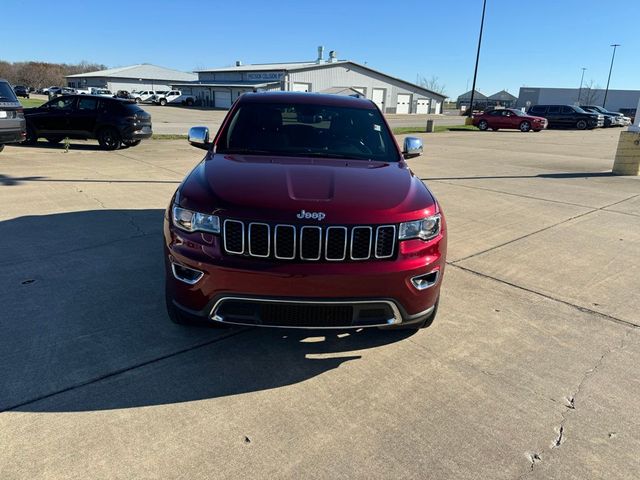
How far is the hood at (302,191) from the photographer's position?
110 inches

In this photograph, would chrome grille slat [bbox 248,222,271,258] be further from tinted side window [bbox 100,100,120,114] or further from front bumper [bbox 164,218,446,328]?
tinted side window [bbox 100,100,120,114]

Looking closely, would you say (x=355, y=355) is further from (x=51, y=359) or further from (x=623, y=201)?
(x=623, y=201)

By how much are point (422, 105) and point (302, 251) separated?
244 ft

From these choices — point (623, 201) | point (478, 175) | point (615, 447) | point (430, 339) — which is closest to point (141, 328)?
point (430, 339)

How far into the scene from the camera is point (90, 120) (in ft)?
45.6

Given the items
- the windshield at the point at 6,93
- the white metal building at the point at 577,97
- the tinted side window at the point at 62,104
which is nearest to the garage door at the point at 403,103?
the white metal building at the point at 577,97

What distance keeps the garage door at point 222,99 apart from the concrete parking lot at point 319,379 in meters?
58.3

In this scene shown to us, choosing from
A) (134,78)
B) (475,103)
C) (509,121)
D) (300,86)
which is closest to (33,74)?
(134,78)

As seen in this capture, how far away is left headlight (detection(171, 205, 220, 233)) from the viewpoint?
282cm

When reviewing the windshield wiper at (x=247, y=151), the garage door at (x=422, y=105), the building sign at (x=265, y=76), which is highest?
the building sign at (x=265, y=76)

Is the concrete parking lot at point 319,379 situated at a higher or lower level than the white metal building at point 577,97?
lower

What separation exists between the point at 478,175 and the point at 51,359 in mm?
10394

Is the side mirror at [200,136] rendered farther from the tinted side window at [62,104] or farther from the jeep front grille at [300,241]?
the tinted side window at [62,104]

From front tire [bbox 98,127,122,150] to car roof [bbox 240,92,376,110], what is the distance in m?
10.6
